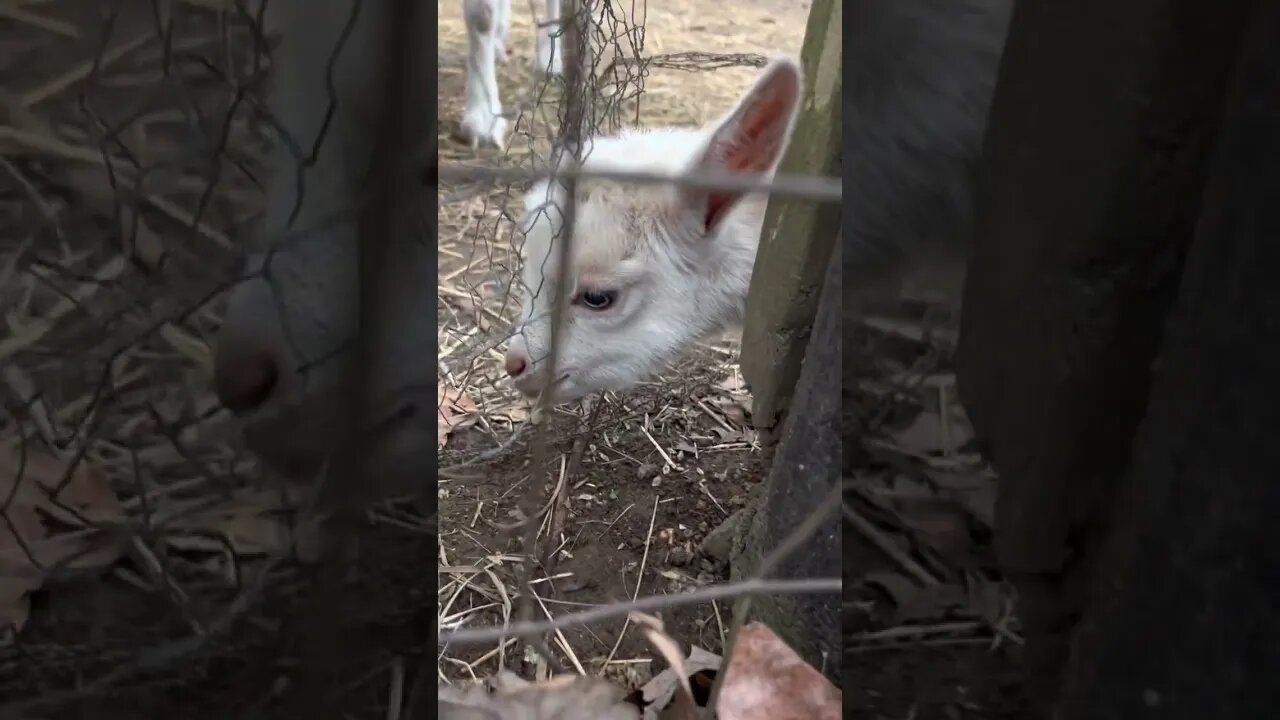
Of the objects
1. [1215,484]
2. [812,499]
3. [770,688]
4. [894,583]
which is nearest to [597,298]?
[812,499]

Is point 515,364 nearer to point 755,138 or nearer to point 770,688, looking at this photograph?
point 755,138

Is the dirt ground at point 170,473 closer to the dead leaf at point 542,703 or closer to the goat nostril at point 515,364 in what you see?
the dead leaf at point 542,703

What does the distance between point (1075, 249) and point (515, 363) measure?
1.21m

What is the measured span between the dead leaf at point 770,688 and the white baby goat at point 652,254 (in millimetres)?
790

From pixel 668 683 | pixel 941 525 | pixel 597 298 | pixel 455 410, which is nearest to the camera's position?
pixel 941 525

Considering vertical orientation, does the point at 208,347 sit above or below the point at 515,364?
above

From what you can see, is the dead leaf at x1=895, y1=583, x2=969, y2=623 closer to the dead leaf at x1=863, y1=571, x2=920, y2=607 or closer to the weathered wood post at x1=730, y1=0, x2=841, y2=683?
the dead leaf at x1=863, y1=571, x2=920, y2=607

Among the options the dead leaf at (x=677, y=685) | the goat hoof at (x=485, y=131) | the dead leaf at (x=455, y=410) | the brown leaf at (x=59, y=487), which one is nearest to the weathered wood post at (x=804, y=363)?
the dead leaf at (x=677, y=685)

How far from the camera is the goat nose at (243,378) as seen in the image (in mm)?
688

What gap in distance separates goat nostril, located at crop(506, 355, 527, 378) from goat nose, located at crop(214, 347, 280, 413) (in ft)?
3.45

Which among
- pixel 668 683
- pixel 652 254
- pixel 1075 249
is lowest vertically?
pixel 668 683

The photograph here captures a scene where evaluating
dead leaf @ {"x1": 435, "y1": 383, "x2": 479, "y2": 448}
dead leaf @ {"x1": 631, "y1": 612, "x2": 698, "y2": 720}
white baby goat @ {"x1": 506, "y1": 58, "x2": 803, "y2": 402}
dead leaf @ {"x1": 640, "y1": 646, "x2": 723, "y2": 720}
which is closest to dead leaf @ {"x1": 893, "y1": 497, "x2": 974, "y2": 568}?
dead leaf @ {"x1": 631, "y1": 612, "x2": 698, "y2": 720}

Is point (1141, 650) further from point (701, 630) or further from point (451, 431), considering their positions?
point (451, 431)

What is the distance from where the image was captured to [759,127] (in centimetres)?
168
